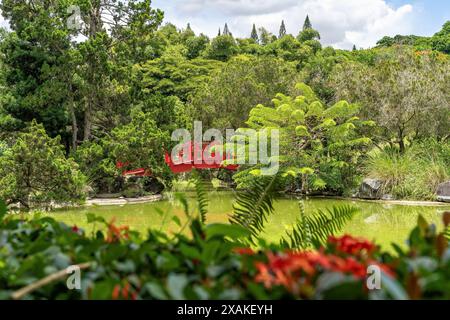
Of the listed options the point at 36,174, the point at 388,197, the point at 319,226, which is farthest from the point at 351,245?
the point at 388,197

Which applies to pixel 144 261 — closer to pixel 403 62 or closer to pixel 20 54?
pixel 20 54

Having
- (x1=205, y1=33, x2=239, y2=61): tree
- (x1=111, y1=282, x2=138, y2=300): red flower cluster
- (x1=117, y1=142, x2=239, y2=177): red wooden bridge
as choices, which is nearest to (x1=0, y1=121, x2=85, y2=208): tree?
(x1=117, y1=142, x2=239, y2=177): red wooden bridge

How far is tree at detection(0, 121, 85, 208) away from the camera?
9914 millimetres

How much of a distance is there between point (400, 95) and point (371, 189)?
261 cm

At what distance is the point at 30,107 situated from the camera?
12.9 meters

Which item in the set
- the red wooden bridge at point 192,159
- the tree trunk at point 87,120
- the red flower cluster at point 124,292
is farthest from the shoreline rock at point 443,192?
the red flower cluster at point 124,292

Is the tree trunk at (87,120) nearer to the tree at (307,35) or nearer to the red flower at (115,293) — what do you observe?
the red flower at (115,293)

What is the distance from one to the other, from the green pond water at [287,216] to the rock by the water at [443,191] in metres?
0.64

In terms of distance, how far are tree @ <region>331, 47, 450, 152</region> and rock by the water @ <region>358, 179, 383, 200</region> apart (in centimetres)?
166

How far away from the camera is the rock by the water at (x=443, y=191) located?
11.8 meters

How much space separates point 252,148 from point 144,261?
12.7m

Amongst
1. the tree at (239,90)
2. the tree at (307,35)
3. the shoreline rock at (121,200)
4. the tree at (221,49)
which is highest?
the tree at (307,35)

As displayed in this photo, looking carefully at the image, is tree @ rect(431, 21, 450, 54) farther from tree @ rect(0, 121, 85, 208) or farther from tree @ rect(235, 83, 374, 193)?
tree @ rect(0, 121, 85, 208)

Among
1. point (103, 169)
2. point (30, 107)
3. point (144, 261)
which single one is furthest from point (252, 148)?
point (144, 261)
